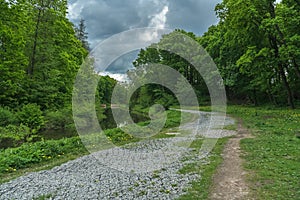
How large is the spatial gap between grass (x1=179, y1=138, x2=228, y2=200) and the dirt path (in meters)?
0.16

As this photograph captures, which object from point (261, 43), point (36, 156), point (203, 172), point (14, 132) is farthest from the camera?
point (261, 43)

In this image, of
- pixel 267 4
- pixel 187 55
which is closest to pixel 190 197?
pixel 267 4

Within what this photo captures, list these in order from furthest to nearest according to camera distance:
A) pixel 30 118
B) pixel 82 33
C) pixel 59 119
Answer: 1. pixel 82 33
2. pixel 59 119
3. pixel 30 118

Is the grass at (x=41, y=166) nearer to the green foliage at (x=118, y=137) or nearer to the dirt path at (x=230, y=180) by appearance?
the green foliage at (x=118, y=137)

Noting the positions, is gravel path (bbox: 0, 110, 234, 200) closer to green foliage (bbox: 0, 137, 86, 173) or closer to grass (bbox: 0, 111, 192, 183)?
grass (bbox: 0, 111, 192, 183)

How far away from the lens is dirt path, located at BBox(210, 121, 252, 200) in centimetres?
479

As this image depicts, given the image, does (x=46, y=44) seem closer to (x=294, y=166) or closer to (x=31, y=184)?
(x=31, y=184)

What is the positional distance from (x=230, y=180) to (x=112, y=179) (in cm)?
329

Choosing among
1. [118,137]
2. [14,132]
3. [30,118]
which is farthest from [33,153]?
[118,137]

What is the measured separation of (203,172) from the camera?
6379 mm

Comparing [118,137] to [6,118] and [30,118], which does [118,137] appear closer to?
[30,118]

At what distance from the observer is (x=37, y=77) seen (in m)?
17.8

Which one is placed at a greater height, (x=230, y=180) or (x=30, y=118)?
(x=30, y=118)

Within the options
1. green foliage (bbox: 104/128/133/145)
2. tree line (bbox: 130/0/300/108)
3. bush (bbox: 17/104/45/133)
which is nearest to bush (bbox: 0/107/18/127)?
bush (bbox: 17/104/45/133)
